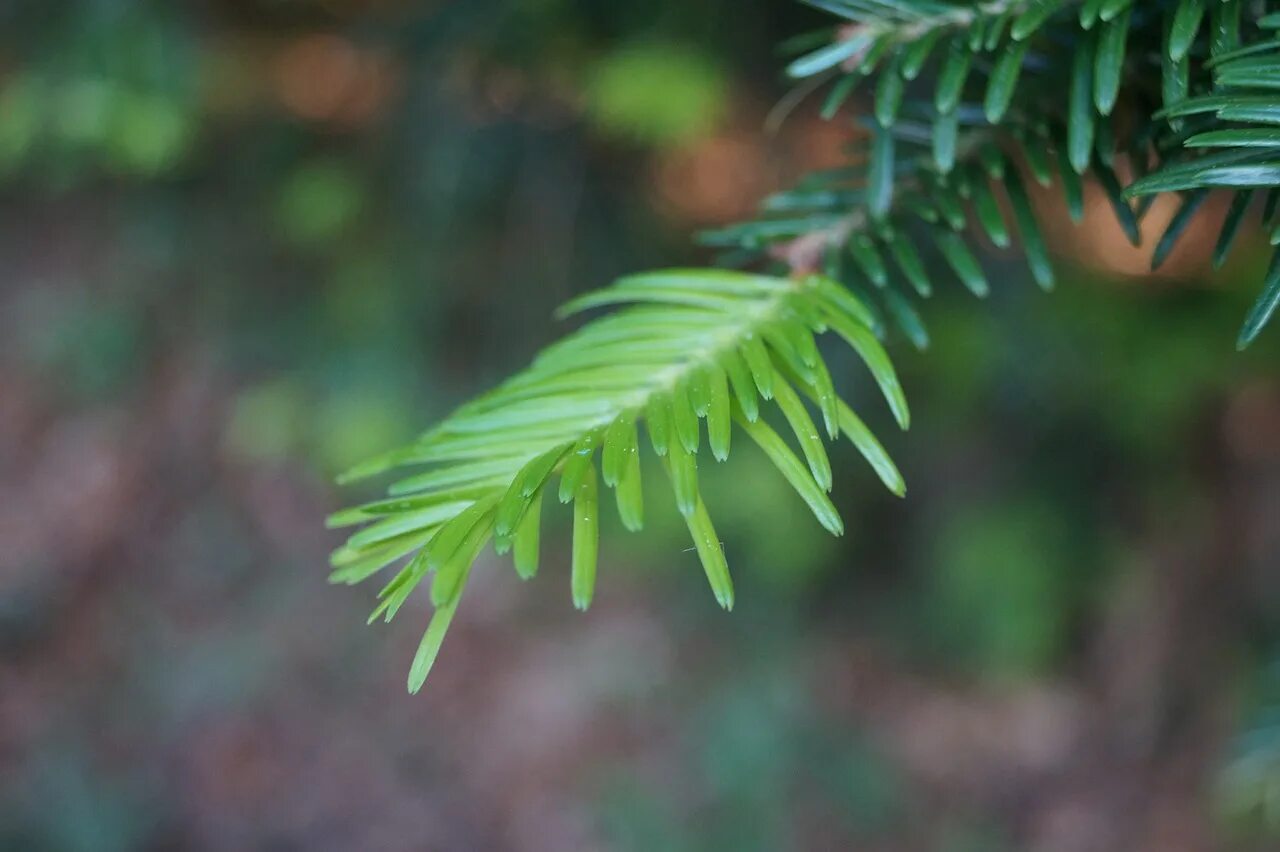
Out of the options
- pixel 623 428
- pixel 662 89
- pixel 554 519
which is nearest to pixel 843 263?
pixel 623 428

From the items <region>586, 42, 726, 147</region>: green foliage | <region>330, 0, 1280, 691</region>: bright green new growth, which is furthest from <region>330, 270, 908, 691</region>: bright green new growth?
<region>586, 42, 726, 147</region>: green foliage

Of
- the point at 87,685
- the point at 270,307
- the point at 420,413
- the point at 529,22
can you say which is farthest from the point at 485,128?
the point at 87,685

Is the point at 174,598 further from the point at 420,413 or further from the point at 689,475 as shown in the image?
the point at 689,475

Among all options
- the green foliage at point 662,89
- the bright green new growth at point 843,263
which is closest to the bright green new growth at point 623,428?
the bright green new growth at point 843,263

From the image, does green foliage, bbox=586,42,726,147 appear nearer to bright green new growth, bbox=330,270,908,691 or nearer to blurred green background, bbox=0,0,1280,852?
blurred green background, bbox=0,0,1280,852

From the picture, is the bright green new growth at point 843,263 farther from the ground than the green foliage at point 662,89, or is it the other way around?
the green foliage at point 662,89

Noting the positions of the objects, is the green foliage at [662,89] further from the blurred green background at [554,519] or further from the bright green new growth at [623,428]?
the bright green new growth at [623,428]
